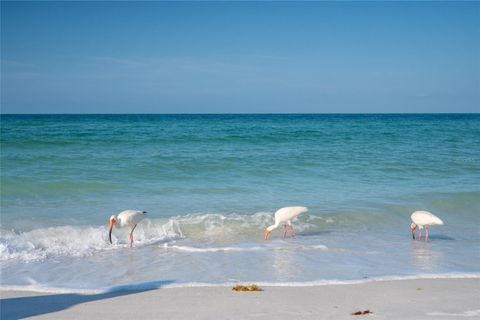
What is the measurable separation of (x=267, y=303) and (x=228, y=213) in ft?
16.2

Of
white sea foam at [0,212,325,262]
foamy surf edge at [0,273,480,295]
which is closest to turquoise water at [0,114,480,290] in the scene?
white sea foam at [0,212,325,262]

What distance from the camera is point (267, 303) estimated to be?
16.6 ft

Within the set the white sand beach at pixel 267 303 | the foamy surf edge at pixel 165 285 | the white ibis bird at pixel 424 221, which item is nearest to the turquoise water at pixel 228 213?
→ the foamy surf edge at pixel 165 285

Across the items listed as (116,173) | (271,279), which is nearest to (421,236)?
(271,279)

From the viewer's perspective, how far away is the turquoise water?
662 centimetres

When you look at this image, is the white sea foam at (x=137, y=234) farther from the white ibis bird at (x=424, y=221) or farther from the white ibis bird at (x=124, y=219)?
the white ibis bird at (x=424, y=221)

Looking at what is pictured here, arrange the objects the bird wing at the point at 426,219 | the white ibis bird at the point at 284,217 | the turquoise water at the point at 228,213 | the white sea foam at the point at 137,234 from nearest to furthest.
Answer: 1. the turquoise water at the point at 228,213
2. the white sea foam at the point at 137,234
3. the bird wing at the point at 426,219
4. the white ibis bird at the point at 284,217

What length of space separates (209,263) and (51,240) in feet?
9.58

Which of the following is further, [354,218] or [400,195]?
[400,195]

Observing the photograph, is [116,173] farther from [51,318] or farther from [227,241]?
[51,318]

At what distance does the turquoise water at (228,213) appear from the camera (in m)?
6.62

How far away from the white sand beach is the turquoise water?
1.60 ft

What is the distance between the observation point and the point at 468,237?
874cm

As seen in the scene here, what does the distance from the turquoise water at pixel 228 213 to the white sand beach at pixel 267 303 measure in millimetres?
486
